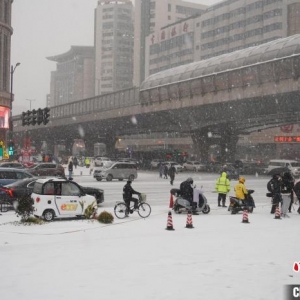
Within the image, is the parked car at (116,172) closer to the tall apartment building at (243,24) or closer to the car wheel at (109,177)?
the car wheel at (109,177)

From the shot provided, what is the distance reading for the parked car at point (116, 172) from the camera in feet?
135

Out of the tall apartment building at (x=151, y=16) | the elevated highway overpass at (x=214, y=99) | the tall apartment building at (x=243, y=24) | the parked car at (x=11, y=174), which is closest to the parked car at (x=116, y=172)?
the elevated highway overpass at (x=214, y=99)

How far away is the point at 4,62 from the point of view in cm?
7131

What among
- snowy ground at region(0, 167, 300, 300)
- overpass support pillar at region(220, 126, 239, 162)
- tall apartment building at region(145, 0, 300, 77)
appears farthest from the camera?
tall apartment building at region(145, 0, 300, 77)

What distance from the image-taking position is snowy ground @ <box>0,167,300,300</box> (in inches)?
352

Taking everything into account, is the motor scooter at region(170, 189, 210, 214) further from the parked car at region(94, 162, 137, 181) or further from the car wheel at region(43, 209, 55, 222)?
the parked car at region(94, 162, 137, 181)

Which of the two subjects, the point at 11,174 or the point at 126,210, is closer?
the point at 126,210

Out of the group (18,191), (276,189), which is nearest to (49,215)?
(18,191)

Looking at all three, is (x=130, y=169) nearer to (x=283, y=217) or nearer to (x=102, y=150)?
(x=283, y=217)

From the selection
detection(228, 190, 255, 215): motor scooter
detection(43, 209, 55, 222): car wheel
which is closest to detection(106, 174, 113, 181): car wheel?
detection(228, 190, 255, 215): motor scooter

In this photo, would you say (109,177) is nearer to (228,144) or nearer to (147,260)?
(147,260)

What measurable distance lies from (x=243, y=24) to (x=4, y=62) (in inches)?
2987

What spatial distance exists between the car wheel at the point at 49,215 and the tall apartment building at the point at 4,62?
51492mm

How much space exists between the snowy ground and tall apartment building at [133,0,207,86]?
584 feet
